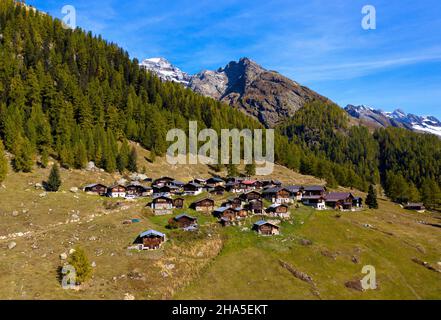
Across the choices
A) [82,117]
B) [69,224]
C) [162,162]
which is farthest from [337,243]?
[82,117]

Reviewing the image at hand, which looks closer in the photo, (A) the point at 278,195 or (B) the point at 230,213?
(B) the point at 230,213

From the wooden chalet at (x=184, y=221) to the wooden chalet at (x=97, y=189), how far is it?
106 feet

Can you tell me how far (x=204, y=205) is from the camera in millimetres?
96688

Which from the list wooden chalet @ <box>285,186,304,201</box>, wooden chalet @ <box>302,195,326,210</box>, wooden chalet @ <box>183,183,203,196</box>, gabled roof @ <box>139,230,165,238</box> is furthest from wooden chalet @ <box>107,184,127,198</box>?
wooden chalet @ <box>302,195,326,210</box>

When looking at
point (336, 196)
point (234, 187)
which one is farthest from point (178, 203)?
point (336, 196)

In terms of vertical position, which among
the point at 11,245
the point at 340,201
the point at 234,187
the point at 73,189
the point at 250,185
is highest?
the point at 73,189

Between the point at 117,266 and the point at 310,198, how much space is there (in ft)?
219

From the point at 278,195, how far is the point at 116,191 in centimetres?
4856

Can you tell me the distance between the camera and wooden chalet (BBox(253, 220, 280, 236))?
83188mm

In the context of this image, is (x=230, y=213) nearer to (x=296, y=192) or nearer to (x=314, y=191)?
(x=296, y=192)

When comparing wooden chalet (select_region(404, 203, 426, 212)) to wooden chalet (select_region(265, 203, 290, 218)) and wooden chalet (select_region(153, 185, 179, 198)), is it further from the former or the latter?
wooden chalet (select_region(153, 185, 179, 198))

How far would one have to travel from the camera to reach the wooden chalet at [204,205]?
9619cm

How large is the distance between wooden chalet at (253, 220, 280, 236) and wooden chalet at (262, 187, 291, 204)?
2498 cm

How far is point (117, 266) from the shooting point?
203 ft
